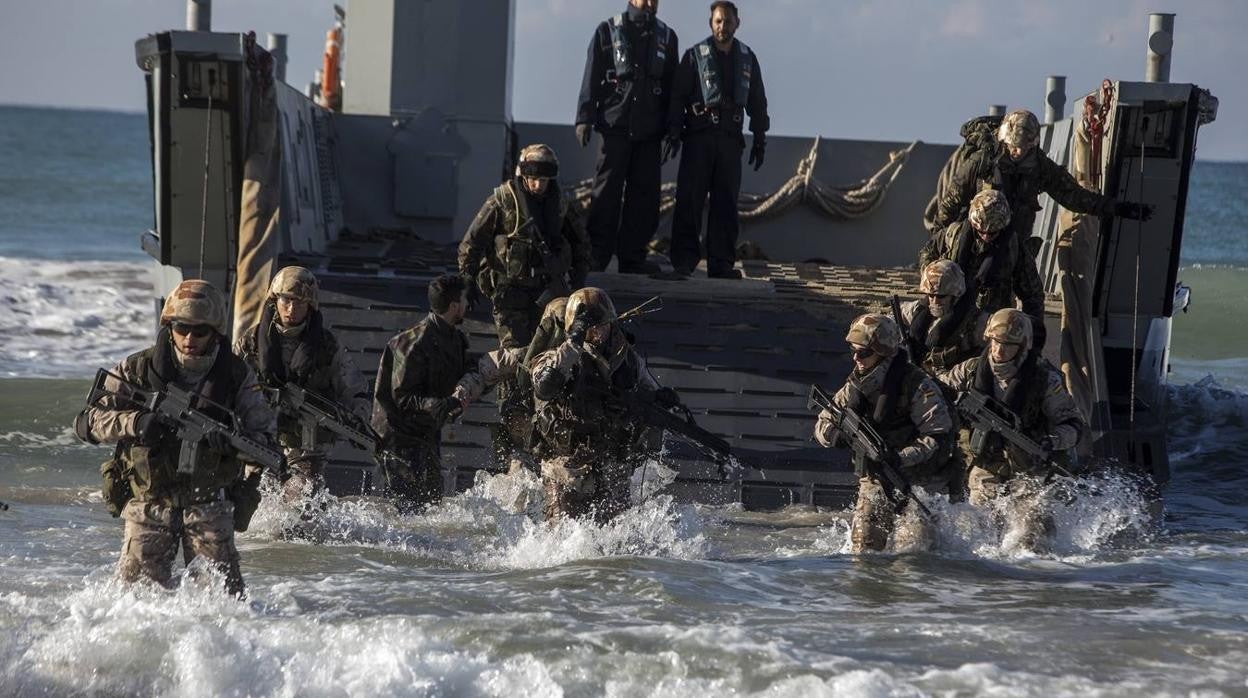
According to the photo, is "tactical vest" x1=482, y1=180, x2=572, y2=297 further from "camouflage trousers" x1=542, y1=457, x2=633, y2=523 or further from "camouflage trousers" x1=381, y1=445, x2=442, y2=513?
"camouflage trousers" x1=542, y1=457, x2=633, y2=523

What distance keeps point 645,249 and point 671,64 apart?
3.93 ft

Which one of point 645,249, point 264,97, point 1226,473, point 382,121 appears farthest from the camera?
point 382,121

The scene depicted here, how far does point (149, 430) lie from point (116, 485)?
1.22ft

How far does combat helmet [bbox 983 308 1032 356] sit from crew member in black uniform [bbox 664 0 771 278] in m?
2.96

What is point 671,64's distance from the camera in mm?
12281

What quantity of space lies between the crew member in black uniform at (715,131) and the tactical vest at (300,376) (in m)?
3.58

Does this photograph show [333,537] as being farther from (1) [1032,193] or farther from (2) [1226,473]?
(2) [1226,473]

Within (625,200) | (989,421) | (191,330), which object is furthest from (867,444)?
(625,200)

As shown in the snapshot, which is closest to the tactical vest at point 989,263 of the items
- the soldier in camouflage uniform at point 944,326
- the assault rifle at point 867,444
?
the soldier in camouflage uniform at point 944,326

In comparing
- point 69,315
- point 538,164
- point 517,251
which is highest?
point 538,164

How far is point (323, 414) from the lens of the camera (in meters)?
9.09

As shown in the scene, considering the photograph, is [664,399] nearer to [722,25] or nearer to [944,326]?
[944,326]

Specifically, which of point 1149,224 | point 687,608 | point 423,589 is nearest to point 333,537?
point 423,589

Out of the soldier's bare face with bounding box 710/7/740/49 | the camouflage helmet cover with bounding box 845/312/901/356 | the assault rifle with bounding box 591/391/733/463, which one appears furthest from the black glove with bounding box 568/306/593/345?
the soldier's bare face with bounding box 710/7/740/49
